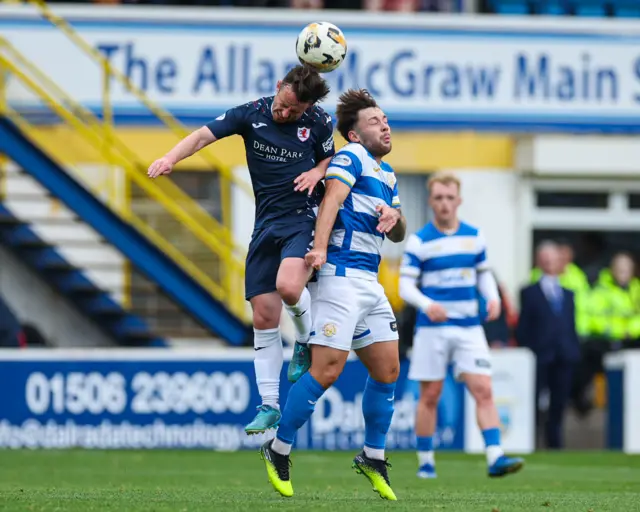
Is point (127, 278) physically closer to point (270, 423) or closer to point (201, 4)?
point (201, 4)

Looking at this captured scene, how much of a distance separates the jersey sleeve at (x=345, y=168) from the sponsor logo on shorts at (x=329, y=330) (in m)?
0.80

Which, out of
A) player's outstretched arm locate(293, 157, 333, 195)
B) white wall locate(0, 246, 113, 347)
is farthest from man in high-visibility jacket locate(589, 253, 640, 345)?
player's outstretched arm locate(293, 157, 333, 195)

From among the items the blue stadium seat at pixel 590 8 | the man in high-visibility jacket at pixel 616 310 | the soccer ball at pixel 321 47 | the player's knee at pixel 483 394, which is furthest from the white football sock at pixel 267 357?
the blue stadium seat at pixel 590 8

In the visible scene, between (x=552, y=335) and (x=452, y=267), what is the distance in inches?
217

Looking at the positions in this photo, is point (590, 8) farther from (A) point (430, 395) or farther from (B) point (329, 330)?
(B) point (329, 330)

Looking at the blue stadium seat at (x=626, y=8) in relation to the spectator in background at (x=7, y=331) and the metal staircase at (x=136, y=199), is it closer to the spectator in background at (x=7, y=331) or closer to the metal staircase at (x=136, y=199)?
the metal staircase at (x=136, y=199)

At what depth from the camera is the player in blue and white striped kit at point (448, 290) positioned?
1173cm

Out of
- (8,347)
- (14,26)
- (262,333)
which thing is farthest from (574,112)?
A: (262,333)

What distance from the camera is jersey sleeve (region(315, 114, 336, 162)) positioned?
9242 mm

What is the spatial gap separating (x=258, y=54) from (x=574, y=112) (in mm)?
4559

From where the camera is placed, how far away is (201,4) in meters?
21.5

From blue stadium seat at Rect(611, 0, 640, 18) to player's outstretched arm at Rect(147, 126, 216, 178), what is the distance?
575 inches

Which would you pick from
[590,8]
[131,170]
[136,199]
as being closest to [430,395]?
[131,170]

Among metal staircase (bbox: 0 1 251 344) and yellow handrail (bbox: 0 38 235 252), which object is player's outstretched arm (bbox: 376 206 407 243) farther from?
yellow handrail (bbox: 0 38 235 252)
